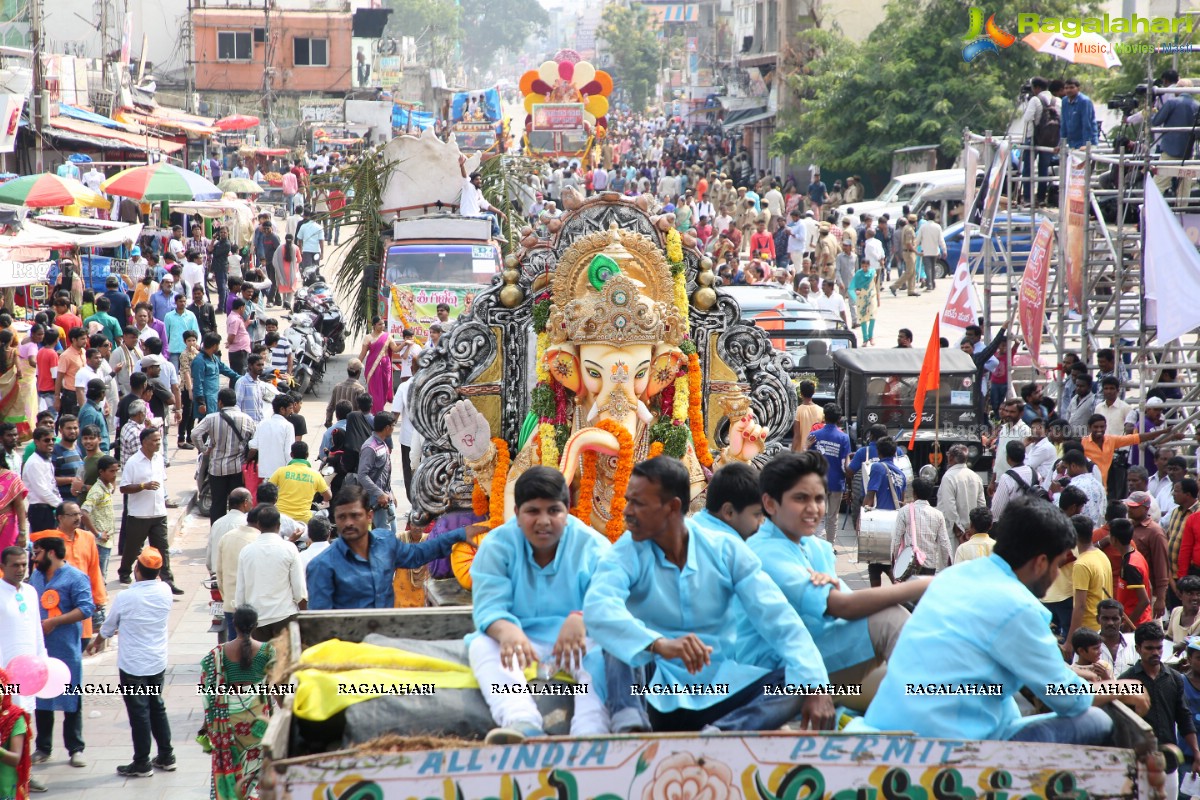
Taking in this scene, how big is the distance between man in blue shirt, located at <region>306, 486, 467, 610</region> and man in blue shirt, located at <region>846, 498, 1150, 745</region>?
11.0 ft

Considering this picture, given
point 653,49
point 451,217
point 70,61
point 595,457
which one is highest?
point 653,49

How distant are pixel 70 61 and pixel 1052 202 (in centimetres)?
2912

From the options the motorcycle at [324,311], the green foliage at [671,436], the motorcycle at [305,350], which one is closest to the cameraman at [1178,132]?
the green foliage at [671,436]

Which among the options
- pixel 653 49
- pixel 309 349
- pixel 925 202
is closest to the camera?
pixel 309 349

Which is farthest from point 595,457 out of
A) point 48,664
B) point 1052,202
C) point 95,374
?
point 1052,202

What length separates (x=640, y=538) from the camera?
16.6ft

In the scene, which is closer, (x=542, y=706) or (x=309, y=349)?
(x=542, y=706)

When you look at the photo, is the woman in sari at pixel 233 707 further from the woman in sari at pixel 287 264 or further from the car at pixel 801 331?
the woman in sari at pixel 287 264

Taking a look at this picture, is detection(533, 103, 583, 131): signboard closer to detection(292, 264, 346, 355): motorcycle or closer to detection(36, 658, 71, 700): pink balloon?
detection(292, 264, 346, 355): motorcycle

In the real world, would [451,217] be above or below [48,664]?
above

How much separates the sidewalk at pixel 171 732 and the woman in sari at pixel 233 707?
0.98 m

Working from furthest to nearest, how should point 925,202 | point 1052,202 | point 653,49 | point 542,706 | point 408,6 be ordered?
point 408,6
point 653,49
point 925,202
point 1052,202
point 542,706

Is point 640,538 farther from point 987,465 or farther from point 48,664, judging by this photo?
point 987,465

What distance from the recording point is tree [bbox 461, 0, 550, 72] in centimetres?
16062
